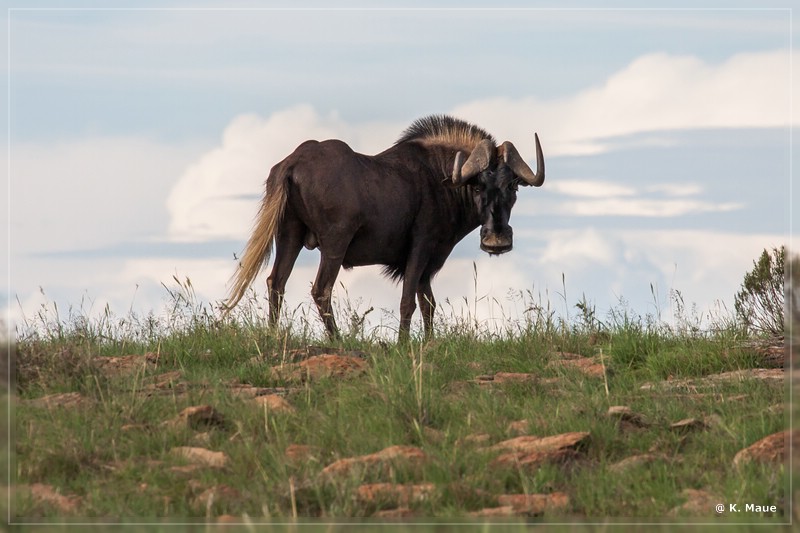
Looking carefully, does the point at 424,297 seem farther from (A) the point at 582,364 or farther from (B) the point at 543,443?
(B) the point at 543,443

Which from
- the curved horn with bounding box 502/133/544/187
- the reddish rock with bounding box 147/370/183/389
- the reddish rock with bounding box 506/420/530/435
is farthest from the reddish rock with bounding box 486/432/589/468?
the curved horn with bounding box 502/133/544/187

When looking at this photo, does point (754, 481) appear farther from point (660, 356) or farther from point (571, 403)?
point (660, 356)

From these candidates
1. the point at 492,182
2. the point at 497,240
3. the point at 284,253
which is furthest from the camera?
the point at 492,182

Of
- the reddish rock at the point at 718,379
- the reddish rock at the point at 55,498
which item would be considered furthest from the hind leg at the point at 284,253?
the reddish rock at the point at 55,498

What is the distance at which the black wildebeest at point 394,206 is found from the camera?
A: 35.2 ft

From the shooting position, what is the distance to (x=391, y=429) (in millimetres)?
5914

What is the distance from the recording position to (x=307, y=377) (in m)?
6.98

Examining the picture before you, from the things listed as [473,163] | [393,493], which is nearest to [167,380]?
[393,493]

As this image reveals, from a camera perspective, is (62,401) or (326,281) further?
(326,281)

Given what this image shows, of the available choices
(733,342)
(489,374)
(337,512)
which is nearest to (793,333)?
(337,512)

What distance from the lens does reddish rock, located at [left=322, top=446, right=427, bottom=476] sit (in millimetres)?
5251

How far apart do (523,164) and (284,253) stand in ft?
8.96

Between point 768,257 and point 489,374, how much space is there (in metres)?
6.69

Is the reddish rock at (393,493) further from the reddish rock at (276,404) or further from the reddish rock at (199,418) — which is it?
the reddish rock at (199,418)
